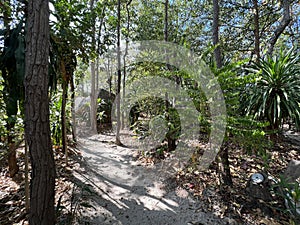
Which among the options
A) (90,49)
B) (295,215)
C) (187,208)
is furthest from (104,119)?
(295,215)

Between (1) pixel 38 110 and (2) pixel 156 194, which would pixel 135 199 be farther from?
(1) pixel 38 110

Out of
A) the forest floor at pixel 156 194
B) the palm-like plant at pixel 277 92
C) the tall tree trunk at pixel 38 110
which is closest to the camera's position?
the tall tree trunk at pixel 38 110

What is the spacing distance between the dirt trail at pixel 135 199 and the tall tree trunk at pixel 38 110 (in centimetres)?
55

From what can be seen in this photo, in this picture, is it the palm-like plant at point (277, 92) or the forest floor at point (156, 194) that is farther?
the palm-like plant at point (277, 92)

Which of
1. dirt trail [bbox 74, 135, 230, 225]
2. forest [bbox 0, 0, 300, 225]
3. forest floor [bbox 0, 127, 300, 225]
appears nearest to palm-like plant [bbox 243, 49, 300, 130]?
forest [bbox 0, 0, 300, 225]

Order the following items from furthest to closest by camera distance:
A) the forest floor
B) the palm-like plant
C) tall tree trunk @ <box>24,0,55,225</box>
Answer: the palm-like plant
the forest floor
tall tree trunk @ <box>24,0,55,225</box>

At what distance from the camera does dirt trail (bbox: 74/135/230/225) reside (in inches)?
84.6

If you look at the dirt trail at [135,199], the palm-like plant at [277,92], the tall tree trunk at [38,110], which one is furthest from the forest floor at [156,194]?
the palm-like plant at [277,92]

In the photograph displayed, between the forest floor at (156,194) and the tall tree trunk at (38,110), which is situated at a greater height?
the tall tree trunk at (38,110)

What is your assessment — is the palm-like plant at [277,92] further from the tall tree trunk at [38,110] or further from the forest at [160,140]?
the tall tree trunk at [38,110]

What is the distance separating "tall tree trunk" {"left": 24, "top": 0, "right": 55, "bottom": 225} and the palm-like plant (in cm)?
274

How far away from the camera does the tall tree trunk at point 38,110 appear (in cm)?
146

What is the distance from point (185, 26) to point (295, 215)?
5689 mm

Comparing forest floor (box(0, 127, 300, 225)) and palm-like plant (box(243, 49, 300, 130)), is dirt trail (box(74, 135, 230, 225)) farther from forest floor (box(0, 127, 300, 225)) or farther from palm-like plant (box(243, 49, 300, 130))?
palm-like plant (box(243, 49, 300, 130))
